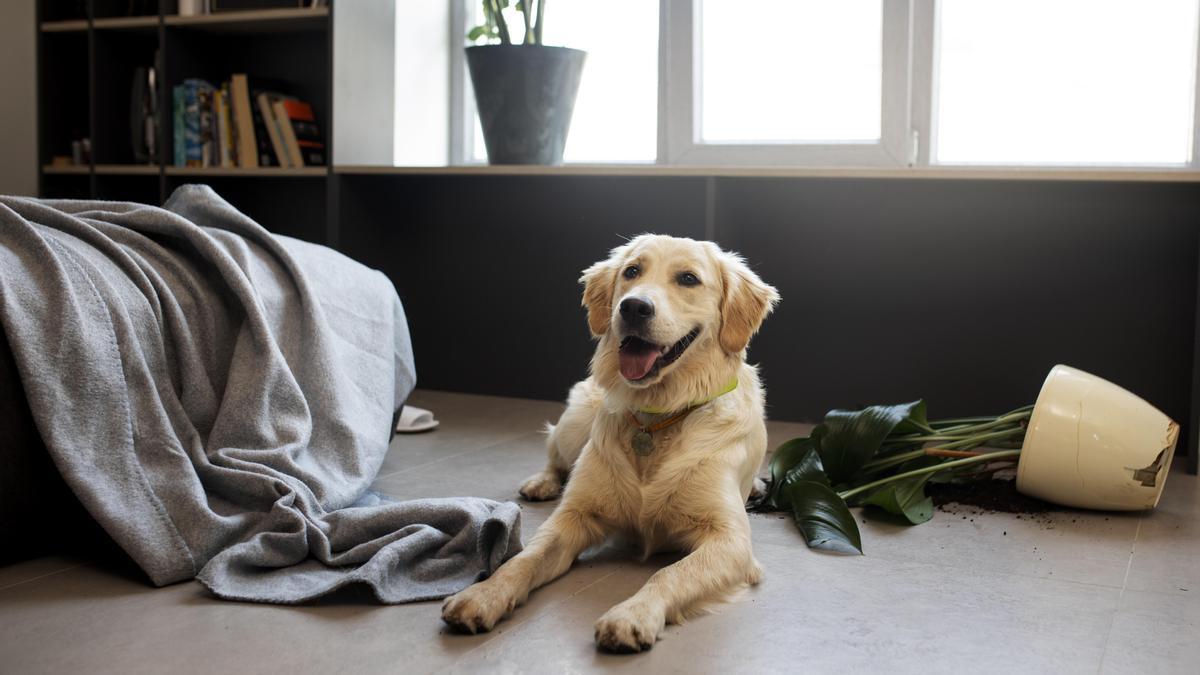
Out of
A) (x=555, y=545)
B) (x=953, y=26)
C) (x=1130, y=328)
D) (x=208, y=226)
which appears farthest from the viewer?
(x=953, y=26)

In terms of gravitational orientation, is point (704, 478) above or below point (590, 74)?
below

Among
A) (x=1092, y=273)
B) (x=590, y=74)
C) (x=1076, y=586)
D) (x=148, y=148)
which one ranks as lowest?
(x=1076, y=586)

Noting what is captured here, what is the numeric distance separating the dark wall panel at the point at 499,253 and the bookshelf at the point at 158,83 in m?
0.30

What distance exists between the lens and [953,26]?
3.73 m

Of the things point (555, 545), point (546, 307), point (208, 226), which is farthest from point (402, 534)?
point (546, 307)

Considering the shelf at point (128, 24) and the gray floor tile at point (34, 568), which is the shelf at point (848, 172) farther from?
the gray floor tile at point (34, 568)

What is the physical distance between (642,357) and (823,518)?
1.97ft

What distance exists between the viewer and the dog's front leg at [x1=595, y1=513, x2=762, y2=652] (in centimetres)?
163

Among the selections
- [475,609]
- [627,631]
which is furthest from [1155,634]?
[475,609]

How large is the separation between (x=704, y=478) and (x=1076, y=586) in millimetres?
735

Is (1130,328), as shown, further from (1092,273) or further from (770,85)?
(770,85)

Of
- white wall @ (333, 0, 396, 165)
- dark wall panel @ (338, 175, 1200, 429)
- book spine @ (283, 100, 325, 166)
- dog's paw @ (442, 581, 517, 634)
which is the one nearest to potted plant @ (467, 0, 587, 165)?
dark wall panel @ (338, 175, 1200, 429)

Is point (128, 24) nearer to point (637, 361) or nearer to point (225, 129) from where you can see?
point (225, 129)

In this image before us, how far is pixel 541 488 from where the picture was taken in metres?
2.68
